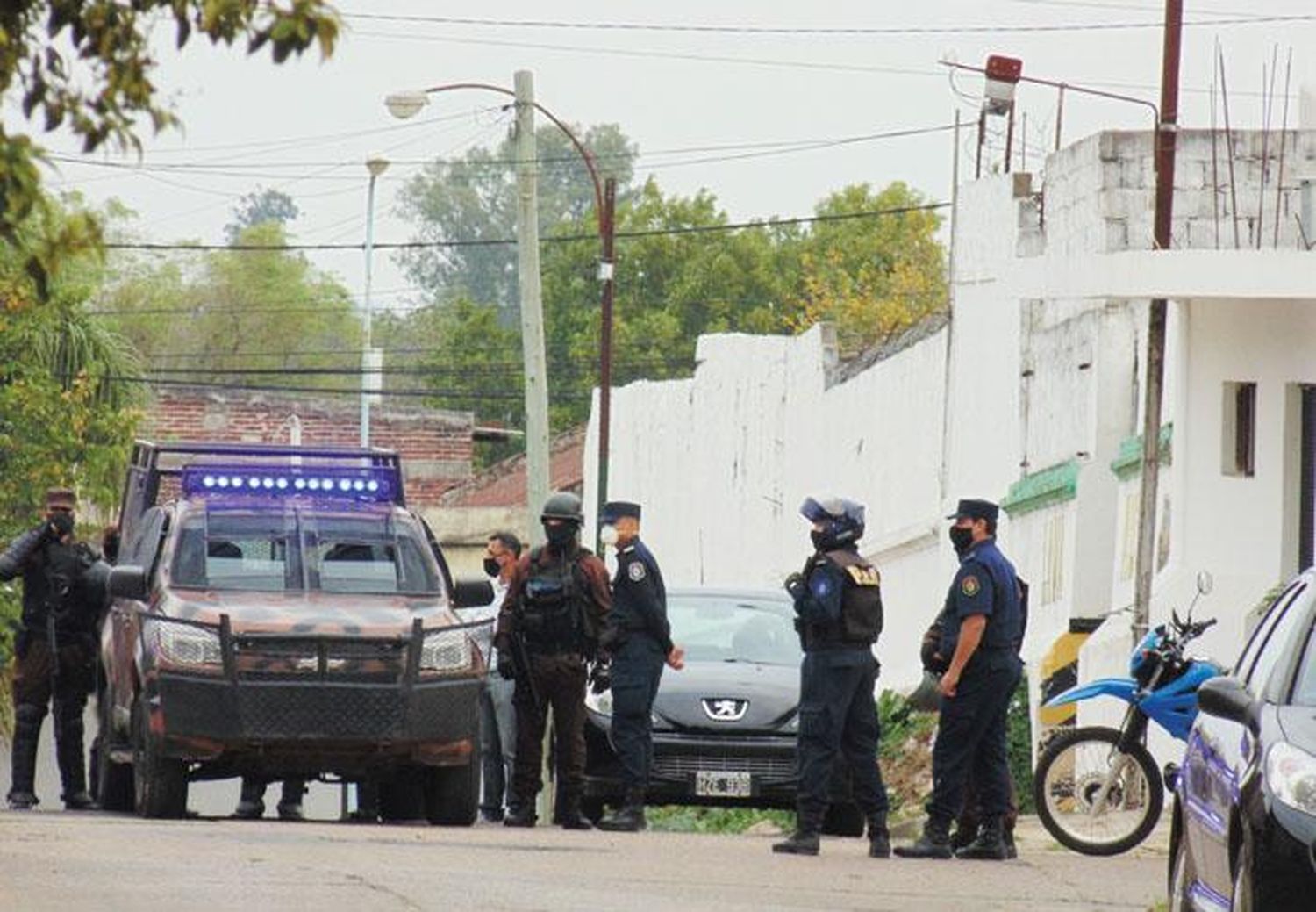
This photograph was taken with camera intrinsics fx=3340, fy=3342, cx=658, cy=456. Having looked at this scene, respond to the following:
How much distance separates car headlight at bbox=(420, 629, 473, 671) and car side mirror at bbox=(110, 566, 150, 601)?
1.62 m

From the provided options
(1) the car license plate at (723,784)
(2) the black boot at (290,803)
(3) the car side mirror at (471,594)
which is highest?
(3) the car side mirror at (471,594)

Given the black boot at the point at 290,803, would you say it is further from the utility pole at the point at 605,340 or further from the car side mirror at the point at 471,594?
the utility pole at the point at 605,340

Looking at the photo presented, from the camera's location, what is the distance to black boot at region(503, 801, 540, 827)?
1972 centimetres

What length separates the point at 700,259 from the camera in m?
84.8

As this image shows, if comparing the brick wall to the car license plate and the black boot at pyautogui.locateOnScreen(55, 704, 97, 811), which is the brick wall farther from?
the car license plate

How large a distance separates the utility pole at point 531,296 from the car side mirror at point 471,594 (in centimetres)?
1078

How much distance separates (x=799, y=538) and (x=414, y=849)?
23.3 metres

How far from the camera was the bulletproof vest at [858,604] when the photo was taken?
1658cm

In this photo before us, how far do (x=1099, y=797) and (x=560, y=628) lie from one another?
3.25 meters

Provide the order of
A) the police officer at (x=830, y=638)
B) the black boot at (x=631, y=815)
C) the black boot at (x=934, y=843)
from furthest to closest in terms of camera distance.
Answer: the black boot at (x=631, y=815) → the black boot at (x=934, y=843) → the police officer at (x=830, y=638)

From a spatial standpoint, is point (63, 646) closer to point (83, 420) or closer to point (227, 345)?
point (83, 420)

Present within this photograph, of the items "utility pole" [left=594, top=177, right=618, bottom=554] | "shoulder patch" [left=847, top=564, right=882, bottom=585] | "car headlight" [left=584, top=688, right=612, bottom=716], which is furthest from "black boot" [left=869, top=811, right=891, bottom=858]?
"utility pole" [left=594, top=177, right=618, bottom=554]

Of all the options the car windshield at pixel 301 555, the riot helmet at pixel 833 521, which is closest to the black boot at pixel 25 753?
the car windshield at pixel 301 555

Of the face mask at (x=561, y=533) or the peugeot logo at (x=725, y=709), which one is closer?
the face mask at (x=561, y=533)
